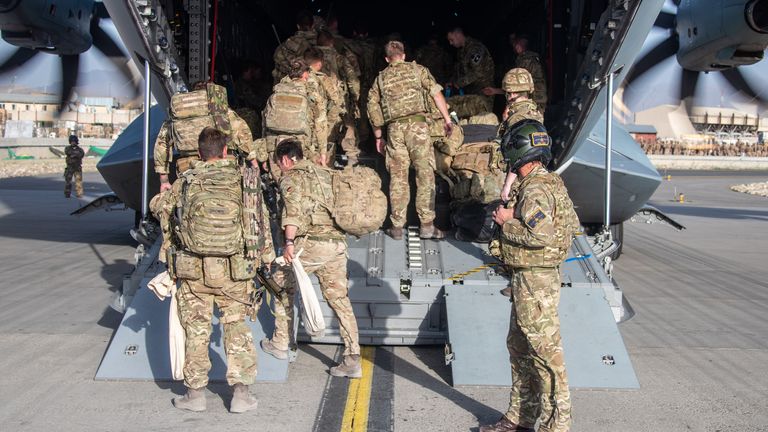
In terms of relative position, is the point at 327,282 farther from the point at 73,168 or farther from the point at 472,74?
the point at 73,168

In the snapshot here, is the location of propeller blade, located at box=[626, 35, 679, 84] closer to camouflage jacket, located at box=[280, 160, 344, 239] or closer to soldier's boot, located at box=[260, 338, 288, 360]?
camouflage jacket, located at box=[280, 160, 344, 239]

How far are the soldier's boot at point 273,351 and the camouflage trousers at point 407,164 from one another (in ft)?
6.45

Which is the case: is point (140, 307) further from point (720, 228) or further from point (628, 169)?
point (720, 228)

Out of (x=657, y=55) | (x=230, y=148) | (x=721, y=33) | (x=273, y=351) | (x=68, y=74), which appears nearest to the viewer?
(x=273, y=351)

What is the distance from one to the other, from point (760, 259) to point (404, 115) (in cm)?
714

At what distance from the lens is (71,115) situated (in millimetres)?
58344

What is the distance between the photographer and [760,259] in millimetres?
12492

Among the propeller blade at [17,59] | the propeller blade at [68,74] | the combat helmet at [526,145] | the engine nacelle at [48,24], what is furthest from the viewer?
the propeller blade at [68,74]

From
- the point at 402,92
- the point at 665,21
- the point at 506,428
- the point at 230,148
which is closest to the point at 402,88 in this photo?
the point at 402,92

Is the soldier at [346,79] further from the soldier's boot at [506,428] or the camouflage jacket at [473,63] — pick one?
the soldier's boot at [506,428]

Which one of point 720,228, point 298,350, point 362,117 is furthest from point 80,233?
point 720,228

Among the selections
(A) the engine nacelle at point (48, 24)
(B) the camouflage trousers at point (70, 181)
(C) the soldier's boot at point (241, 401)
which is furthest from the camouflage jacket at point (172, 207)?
(B) the camouflage trousers at point (70, 181)

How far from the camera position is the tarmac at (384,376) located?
5.08m

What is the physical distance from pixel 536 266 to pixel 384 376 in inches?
72.4
